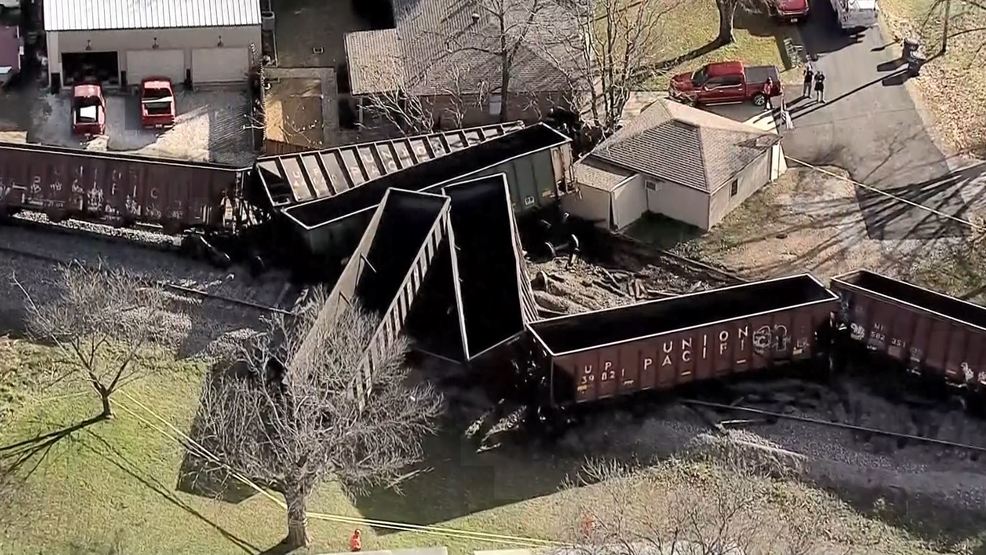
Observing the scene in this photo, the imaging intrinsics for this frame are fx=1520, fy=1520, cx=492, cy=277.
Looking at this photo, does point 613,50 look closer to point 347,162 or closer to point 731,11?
point 731,11

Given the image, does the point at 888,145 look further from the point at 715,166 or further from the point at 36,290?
the point at 36,290

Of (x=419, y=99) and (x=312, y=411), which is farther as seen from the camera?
(x=419, y=99)

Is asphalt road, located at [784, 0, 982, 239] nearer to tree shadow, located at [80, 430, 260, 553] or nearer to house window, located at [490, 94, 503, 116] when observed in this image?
house window, located at [490, 94, 503, 116]

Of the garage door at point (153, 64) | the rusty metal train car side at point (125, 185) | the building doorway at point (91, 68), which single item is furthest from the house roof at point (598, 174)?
the building doorway at point (91, 68)

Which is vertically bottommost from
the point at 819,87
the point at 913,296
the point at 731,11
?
the point at 913,296

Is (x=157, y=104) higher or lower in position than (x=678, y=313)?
higher

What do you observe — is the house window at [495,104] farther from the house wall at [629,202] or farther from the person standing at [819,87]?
the person standing at [819,87]

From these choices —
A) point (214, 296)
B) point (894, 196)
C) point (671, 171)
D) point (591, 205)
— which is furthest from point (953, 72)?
point (214, 296)
